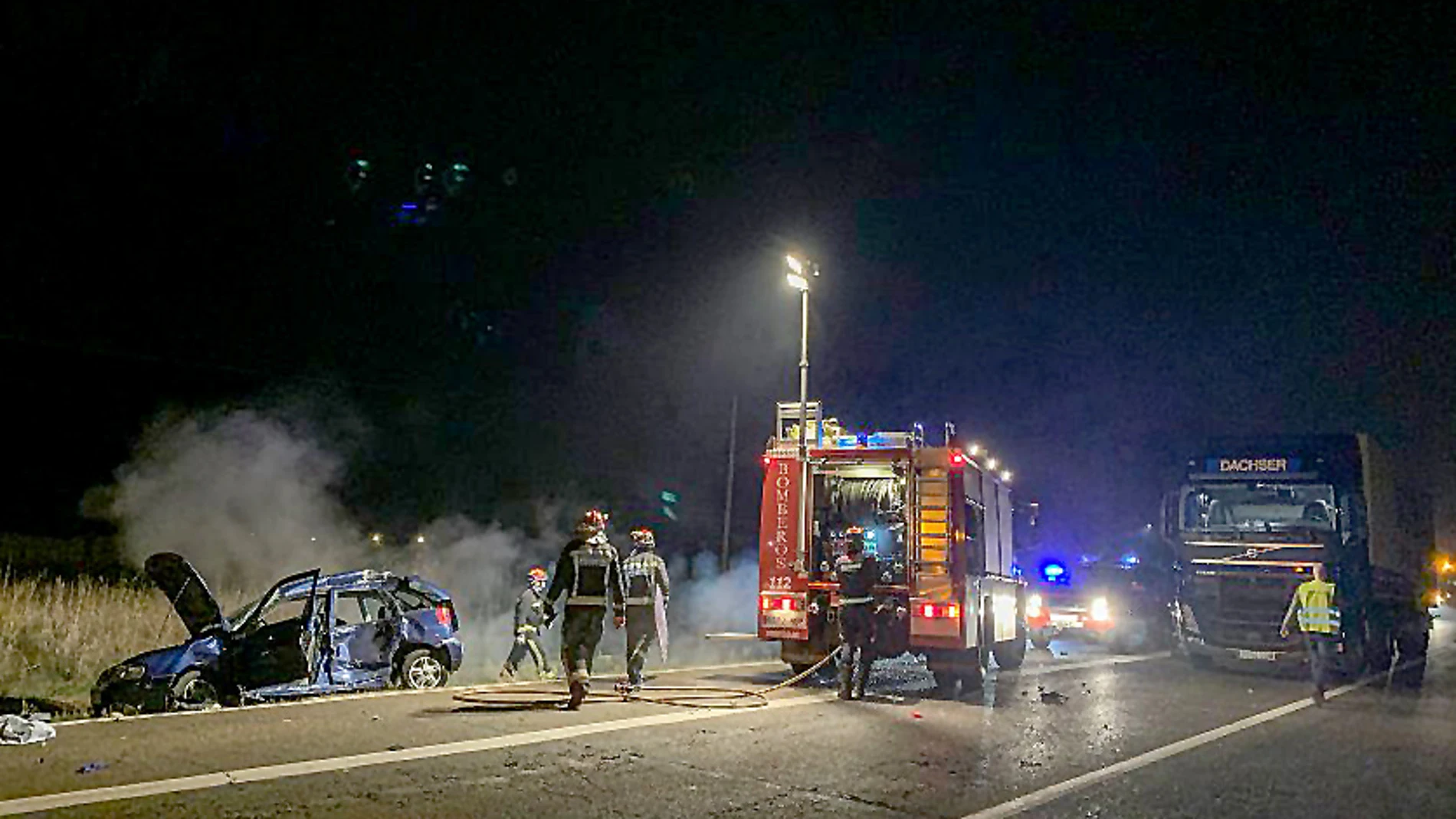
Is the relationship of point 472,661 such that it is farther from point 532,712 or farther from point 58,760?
point 58,760

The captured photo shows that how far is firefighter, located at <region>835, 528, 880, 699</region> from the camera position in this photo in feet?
39.9

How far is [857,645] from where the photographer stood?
12312mm

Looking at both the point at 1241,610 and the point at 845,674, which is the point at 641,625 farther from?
the point at 1241,610

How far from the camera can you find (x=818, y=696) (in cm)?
1220

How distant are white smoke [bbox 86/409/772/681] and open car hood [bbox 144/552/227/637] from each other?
22.9ft

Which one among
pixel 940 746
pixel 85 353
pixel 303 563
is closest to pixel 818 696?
pixel 940 746

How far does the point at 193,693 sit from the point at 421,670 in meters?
2.53

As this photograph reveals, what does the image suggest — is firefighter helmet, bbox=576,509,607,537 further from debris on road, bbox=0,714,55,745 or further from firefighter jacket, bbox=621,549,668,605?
debris on road, bbox=0,714,55,745

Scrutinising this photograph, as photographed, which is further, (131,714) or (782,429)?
(782,429)

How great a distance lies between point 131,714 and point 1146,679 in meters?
13.0

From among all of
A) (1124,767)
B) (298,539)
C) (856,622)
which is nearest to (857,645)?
(856,622)

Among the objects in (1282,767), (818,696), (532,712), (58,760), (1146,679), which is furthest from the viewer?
(1146,679)

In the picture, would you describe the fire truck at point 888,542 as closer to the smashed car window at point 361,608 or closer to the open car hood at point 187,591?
the smashed car window at point 361,608

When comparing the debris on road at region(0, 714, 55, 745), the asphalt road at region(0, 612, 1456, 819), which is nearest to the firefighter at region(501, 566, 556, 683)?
the asphalt road at region(0, 612, 1456, 819)
